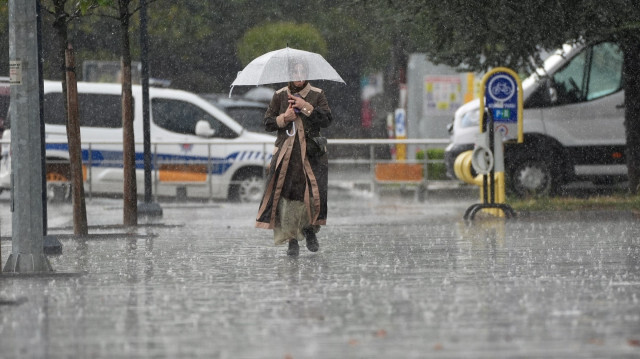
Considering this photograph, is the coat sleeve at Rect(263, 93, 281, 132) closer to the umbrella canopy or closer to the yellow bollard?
the umbrella canopy

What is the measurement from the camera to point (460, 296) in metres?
8.93

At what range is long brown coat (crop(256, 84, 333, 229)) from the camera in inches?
476

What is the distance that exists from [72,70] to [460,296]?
665 cm

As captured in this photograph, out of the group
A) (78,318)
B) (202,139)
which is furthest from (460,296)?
(202,139)

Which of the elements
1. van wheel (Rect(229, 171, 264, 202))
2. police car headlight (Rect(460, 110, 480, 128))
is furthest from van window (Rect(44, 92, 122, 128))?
police car headlight (Rect(460, 110, 480, 128))

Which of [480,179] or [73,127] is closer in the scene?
[73,127]

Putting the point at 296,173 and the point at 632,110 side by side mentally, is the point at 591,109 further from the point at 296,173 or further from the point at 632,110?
A: the point at 296,173

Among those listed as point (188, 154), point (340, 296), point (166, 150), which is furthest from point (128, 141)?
point (340, 296)

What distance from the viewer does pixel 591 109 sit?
21422 mm

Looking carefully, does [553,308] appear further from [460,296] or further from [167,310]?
[167,310]

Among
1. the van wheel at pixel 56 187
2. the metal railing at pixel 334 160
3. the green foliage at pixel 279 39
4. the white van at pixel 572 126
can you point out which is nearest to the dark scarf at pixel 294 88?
the white van at pixel 572 126

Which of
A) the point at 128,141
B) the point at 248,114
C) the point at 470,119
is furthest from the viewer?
the point at 248,114

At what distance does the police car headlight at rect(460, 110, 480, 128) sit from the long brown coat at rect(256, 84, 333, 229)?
983cm

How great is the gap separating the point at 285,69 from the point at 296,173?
34.8 inches
